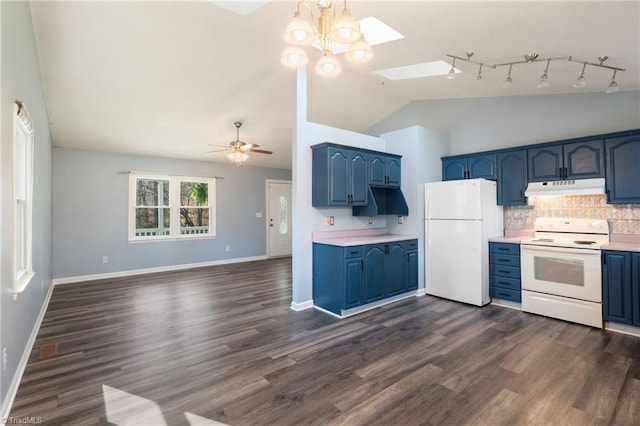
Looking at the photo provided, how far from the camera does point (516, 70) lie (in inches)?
134

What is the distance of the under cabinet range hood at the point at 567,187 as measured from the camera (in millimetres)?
3576

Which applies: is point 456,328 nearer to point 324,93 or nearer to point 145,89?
point 324,93

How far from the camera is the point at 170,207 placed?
6871mm

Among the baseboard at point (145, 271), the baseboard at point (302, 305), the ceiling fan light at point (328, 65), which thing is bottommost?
the baseboard at point (302, 305)

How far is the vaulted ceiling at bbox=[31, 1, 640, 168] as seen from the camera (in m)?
2.49

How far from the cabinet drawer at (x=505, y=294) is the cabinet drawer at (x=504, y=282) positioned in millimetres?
48

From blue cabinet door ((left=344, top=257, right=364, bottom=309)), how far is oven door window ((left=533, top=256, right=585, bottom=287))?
2.12 meters

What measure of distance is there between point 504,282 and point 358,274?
1.99m

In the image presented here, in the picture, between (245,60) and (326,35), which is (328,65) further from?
(245,60)

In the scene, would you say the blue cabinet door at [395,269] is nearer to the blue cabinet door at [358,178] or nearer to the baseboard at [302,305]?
the blue cabinet door at [358,178]

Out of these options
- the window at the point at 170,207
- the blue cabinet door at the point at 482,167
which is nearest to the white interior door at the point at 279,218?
the window at the point at 170,207

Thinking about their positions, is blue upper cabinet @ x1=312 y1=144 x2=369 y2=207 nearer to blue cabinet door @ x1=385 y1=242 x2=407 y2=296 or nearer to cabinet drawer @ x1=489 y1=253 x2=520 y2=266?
blue cabinet door @ x1=385 y1=242 x2=407 y2=296

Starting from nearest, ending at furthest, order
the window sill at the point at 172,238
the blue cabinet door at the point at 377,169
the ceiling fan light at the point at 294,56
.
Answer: the ceiling fan light at the point at 294,56 < the blue cabinet door at the point at 377,169 < the window sill at the point at 172,238

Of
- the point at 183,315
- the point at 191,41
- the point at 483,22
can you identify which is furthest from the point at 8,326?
the point at 483,22
